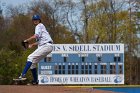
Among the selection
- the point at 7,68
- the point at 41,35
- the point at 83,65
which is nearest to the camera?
the point at 41,35

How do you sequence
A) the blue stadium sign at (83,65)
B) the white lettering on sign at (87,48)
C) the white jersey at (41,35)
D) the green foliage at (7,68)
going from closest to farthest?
1. the white jersey at (41,35)
2. the blue stadium sign at (83,65)
3. the white lettering on sign at (87,48)
4. the green foliage at (7,68)

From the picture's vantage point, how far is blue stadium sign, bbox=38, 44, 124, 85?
1073 inches

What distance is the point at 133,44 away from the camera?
45781 millimetres

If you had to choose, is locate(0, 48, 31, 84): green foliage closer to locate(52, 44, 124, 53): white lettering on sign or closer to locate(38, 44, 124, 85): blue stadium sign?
locate(38, 44, 124, 85): blue stadium sign

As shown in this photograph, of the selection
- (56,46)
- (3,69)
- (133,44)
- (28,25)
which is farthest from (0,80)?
(28,25)

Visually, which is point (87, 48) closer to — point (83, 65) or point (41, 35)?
point (83, 65)

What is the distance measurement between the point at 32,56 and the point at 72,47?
16.2 meters

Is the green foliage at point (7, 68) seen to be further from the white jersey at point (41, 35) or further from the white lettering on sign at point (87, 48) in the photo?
the white jersey at point (41, 35)

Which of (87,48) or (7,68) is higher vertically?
(87,48)

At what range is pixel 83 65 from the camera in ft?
89.5

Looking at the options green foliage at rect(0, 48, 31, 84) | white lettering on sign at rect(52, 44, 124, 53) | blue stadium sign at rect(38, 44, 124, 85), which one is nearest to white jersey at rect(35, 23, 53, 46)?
blue stadium sign at rect(38, 44, 124, 85)

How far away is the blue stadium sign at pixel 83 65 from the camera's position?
1073 inches

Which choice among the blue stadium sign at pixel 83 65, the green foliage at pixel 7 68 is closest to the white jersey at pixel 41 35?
the blue stadium sign at pixel 83 65

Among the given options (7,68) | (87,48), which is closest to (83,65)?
(87,48)
